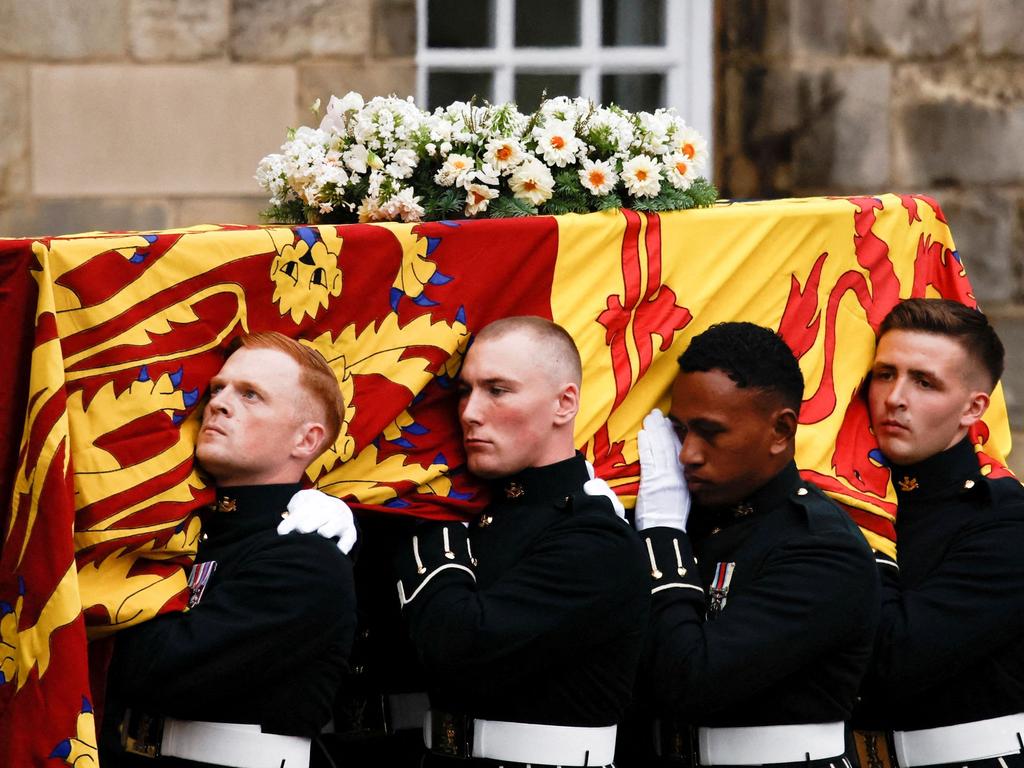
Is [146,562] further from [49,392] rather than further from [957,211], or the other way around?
[957,211]

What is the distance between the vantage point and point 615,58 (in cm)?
633

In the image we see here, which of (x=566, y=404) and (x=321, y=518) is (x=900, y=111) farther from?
(x=321, y=518)

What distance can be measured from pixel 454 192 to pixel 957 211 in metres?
2.92

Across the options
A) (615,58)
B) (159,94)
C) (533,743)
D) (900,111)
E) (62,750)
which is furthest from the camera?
(615,58)

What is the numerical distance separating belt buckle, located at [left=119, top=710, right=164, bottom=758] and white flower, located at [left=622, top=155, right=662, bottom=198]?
62.4 inches

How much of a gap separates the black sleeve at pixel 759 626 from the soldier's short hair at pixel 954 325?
2.19ft

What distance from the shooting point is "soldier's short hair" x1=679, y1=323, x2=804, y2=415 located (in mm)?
3871

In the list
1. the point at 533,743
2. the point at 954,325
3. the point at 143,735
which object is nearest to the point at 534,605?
the point at 533,743

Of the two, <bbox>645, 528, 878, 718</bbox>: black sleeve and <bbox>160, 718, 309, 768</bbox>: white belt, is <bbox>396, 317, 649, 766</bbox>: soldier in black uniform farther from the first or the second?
<bbox>160, 718, 309, 768</bbox>: white belt

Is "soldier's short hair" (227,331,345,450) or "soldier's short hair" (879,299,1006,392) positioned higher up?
"soldier's short hair" (879,299,1006,392)

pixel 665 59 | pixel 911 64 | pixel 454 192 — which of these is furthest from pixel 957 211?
pixel 454 192

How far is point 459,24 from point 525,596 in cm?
318

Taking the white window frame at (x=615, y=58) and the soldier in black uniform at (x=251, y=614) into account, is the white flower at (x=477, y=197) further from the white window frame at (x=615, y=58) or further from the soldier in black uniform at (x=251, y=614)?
the white window frame at (x=615, y=58)

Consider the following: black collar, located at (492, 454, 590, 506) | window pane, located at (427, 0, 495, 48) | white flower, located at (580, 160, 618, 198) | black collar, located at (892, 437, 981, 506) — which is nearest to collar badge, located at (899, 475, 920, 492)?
black collar, located at (892, 437, 981, 506)
